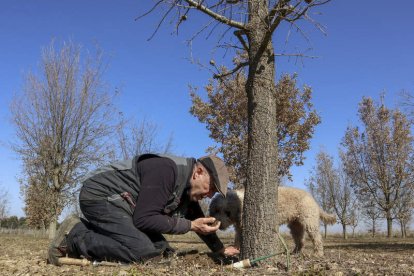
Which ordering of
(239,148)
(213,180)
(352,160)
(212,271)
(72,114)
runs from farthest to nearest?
1. (352,160)
2. (72,114)
3. (239,148)
4. (213,180)
5. (212,271)

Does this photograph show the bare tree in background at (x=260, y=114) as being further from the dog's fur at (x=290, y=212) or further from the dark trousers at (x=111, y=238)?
the dog's fur at (x=290, y=212)

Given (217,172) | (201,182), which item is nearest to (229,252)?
(201,182)

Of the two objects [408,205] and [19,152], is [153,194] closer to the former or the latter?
[19,152]

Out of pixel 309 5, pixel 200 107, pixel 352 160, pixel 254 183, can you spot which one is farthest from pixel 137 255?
pixel 352 160

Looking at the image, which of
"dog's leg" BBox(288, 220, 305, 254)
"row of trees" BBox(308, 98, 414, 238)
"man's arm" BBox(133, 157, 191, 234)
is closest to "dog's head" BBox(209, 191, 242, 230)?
"dog's leg" BBox(288, 220, 305, 254)

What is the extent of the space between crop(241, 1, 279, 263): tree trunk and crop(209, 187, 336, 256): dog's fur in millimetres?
4115

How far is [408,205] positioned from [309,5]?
105 feet

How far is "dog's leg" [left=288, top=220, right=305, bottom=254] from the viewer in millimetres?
9359

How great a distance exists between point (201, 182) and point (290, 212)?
5.45 meters

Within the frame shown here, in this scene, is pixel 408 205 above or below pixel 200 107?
below

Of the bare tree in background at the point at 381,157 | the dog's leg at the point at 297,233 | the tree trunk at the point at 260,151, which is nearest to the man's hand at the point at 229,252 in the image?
the tree trunk at the point at 260,151

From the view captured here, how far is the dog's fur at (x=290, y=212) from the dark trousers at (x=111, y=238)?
440cm

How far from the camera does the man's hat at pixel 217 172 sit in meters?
4.21

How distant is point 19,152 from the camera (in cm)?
2003
